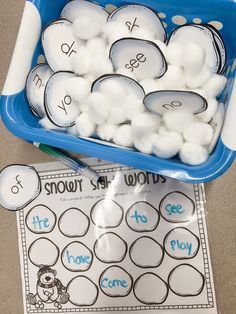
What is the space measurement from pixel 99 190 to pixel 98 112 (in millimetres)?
141

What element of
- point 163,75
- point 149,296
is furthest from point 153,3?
point 149,296

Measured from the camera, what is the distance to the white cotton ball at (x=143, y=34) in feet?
1.67

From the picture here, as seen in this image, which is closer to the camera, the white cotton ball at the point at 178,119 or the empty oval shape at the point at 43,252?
the white cotton ball at the point at 178,119

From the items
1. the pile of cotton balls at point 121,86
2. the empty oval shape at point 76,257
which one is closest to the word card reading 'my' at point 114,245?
the empty oval shape at point 76,257

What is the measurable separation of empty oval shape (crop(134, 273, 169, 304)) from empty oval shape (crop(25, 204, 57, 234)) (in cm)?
14

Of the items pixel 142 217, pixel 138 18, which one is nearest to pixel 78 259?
pixel 142 217

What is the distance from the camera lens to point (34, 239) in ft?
1.97

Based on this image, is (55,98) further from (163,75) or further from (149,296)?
(149,296)

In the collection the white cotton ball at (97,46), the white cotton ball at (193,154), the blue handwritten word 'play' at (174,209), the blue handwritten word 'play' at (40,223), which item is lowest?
the blue handwritten word 'play' at (40,223)

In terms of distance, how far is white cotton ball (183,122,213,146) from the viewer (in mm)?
470

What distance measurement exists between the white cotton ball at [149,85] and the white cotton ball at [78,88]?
0.06m

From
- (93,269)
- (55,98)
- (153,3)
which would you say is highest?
(153,3)

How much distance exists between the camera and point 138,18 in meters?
0.52

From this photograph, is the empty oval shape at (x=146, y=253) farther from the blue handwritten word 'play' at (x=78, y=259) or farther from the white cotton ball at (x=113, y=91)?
the white cotton ball at (x=113, y=91)
